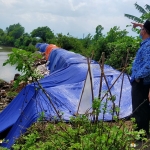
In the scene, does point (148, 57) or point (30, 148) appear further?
point (148, 57)

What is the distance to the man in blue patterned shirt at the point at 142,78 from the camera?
12.9 feet

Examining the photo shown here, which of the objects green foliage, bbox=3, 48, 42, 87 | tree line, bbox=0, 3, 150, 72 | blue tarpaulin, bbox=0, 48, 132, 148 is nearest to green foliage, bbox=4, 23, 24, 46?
tree line, bbox=0, 3, 150, 72

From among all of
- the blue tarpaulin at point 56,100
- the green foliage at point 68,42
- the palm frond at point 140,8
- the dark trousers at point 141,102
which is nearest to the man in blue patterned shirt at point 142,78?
the dark trousers at point 141,102

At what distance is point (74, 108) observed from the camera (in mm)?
5902

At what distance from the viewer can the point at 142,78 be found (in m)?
4.01

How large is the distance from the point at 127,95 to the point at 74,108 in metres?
1.13

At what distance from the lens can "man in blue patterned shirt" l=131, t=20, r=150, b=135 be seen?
392 cm

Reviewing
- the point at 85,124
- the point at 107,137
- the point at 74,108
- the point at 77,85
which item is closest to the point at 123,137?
the point at 107,137

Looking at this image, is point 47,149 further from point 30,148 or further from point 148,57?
point 148,57

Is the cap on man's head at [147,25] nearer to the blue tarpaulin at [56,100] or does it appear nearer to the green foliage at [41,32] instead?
the blue tarpaulin at [56,100]

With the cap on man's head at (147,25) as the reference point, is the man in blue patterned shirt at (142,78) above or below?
below

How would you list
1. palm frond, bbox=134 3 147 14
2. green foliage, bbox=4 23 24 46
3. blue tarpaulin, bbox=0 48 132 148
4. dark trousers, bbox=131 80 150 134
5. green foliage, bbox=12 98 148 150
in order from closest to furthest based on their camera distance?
1. green foliage, bbox=12 98 148 150
2. dark trousers, bbox=131 80 150 134
3. blue tarpaulin, bbox=0 48 132 148
4. palm frond, bbox=134 3 147 14
5. green foliage, bbox=4 23 24 46

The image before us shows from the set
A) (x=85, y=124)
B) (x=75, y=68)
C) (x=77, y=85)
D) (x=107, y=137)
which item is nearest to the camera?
(x=107, y=137)

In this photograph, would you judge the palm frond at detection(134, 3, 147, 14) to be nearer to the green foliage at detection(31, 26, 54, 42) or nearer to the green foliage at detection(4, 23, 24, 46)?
the green foliage at detection(31, 26, 54, 42)
